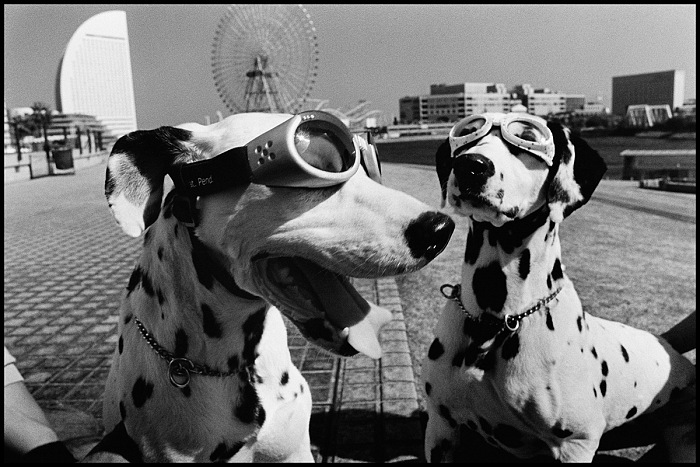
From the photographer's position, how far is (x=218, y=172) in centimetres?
→ 168

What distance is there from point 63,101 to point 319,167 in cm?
16528

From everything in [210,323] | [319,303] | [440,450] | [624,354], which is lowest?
[440,450]

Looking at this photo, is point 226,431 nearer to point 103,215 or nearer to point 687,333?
point 687,333

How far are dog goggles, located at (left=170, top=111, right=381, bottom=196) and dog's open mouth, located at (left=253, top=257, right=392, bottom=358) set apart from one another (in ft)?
0.80

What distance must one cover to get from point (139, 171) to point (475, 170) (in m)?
1.31

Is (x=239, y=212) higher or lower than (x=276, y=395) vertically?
higher

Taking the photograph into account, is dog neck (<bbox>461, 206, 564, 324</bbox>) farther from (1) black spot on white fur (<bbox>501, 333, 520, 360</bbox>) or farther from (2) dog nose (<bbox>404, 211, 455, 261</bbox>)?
(2) dog nose (<bbox>404, 211, 455, 261</bbox>)

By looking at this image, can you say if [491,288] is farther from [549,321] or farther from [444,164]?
[444,164]

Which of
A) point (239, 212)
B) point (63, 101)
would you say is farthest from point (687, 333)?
point (63, 101)

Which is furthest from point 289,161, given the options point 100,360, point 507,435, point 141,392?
point 100,360

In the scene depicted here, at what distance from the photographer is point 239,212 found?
1691 mm

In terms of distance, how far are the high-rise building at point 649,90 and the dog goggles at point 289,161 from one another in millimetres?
160736

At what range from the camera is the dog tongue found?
5.55 ft

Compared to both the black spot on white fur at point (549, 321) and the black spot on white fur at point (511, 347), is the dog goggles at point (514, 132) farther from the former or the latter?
the black spot on white fur at point (511, 347)
